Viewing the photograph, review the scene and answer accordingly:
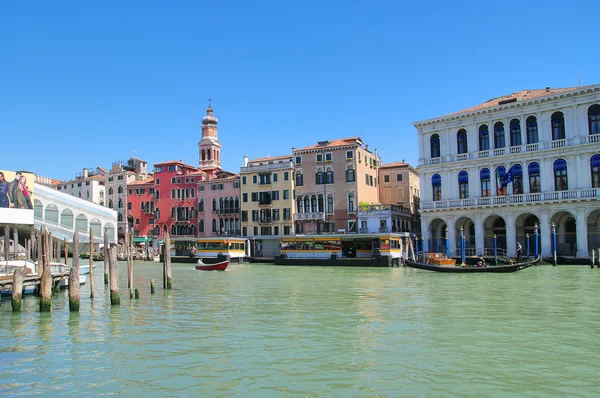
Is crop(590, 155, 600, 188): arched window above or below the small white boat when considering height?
above

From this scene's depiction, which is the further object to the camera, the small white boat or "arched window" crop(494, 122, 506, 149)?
"arched window" crop(494, 122, 506, 149)

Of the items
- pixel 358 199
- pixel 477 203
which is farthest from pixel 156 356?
pixel 358 199

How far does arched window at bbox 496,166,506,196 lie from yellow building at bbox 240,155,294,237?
781 inches

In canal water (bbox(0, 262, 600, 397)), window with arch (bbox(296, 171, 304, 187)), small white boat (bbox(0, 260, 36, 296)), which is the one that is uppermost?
window with arch (bbox(296, 171, 304, 187))

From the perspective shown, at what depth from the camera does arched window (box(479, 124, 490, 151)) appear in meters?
40.4

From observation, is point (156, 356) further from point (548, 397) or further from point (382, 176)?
point (382, 176)

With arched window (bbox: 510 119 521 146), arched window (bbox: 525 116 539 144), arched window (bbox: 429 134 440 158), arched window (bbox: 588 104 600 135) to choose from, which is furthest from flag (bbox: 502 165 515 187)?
arched window (bbox: 429 134 440 158)

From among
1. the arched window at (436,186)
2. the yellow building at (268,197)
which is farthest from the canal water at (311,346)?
the yellow building at (268,197)

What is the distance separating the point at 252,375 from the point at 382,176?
45.9m

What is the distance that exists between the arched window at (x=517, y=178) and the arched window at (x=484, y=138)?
2614mm

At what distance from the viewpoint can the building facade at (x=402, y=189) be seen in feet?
166

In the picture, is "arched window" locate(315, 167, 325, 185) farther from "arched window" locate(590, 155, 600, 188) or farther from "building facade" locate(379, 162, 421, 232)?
"arched window" locate(590, 155, 600, 188)

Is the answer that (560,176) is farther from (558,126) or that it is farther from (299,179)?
(299,179)

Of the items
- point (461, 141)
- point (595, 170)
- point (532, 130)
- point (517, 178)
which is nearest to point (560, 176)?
point (595, 170)
